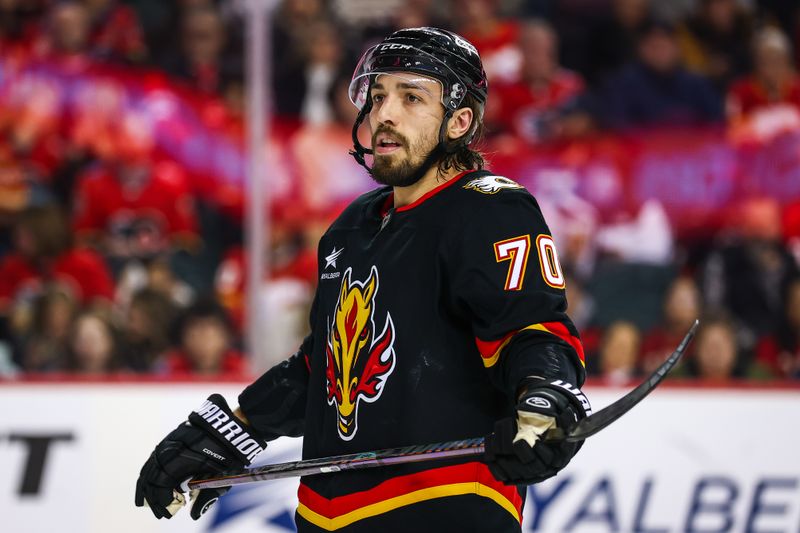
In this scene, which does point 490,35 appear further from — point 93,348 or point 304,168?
point 93,348

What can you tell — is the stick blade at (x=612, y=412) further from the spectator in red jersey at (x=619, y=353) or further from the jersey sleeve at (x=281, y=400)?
the spectator in red jersey at (x=619, y=353)

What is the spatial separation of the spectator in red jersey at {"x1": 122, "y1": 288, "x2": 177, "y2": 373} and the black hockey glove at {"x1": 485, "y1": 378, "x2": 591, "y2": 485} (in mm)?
3751

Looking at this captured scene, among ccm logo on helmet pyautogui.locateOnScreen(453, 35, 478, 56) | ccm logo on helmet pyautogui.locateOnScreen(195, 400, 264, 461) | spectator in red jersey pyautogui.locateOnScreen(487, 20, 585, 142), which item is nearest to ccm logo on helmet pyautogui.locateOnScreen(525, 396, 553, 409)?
ccm logo on helmet pyautogui.locateOnScreen(453, 35, 478, 56)

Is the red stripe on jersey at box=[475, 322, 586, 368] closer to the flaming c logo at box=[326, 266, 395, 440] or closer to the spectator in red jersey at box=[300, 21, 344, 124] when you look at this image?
the flaming c logo at box=[326, 266, 395, 440]

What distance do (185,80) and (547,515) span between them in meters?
3.89

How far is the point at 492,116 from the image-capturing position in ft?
22.3

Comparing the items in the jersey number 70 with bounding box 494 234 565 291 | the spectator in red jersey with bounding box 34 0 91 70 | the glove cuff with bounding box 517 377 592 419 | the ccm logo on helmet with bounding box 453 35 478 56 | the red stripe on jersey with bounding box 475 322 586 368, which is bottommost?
the glove cuff with bounding box 517 377 592 419

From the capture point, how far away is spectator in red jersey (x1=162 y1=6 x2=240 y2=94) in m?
7.07

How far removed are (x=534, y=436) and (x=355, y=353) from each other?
Result: 45 cm

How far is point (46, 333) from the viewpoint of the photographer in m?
5.83

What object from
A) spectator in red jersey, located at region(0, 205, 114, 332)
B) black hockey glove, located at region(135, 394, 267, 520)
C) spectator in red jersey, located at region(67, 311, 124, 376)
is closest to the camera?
black hockey glove, located at region(135, 394, 267, 520)

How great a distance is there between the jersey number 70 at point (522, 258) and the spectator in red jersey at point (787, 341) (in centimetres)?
372

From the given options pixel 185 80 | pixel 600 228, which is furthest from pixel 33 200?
pixel 600 228

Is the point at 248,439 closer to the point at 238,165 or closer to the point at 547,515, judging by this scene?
the point at 547,515
